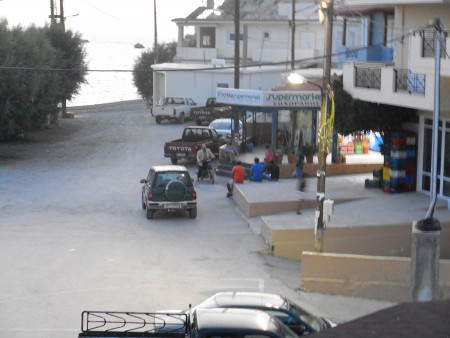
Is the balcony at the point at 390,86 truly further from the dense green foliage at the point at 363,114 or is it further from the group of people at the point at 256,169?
the group of people at the point at 256,169

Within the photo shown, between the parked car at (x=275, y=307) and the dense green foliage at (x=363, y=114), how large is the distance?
576 inches

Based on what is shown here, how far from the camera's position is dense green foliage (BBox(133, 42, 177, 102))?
245 ft

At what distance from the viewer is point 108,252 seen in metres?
24.3

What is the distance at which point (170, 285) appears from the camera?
2098cm

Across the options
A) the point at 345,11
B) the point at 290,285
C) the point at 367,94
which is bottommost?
the point at 290,285

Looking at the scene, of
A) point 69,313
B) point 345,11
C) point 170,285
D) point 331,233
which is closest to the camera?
point 69,313

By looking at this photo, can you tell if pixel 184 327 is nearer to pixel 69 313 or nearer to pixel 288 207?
pixel 69 313

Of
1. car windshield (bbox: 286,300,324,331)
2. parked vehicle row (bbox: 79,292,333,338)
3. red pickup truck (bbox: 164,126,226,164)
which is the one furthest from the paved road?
car windshield (bbox: 286,300,324,331)

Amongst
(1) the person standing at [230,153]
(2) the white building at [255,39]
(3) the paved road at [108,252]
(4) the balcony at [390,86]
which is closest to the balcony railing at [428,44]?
(4) the balcony at [390,86]

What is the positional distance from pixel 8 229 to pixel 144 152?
54.0ft

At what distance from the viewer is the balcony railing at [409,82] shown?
84.6ft

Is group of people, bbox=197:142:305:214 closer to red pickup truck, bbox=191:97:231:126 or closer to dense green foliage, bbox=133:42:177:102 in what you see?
red pickup truck, bbox=191:97:231:126

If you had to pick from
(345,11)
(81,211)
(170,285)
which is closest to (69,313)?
(170,285)

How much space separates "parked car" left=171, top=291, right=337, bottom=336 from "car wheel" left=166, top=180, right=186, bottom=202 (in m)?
12.4
